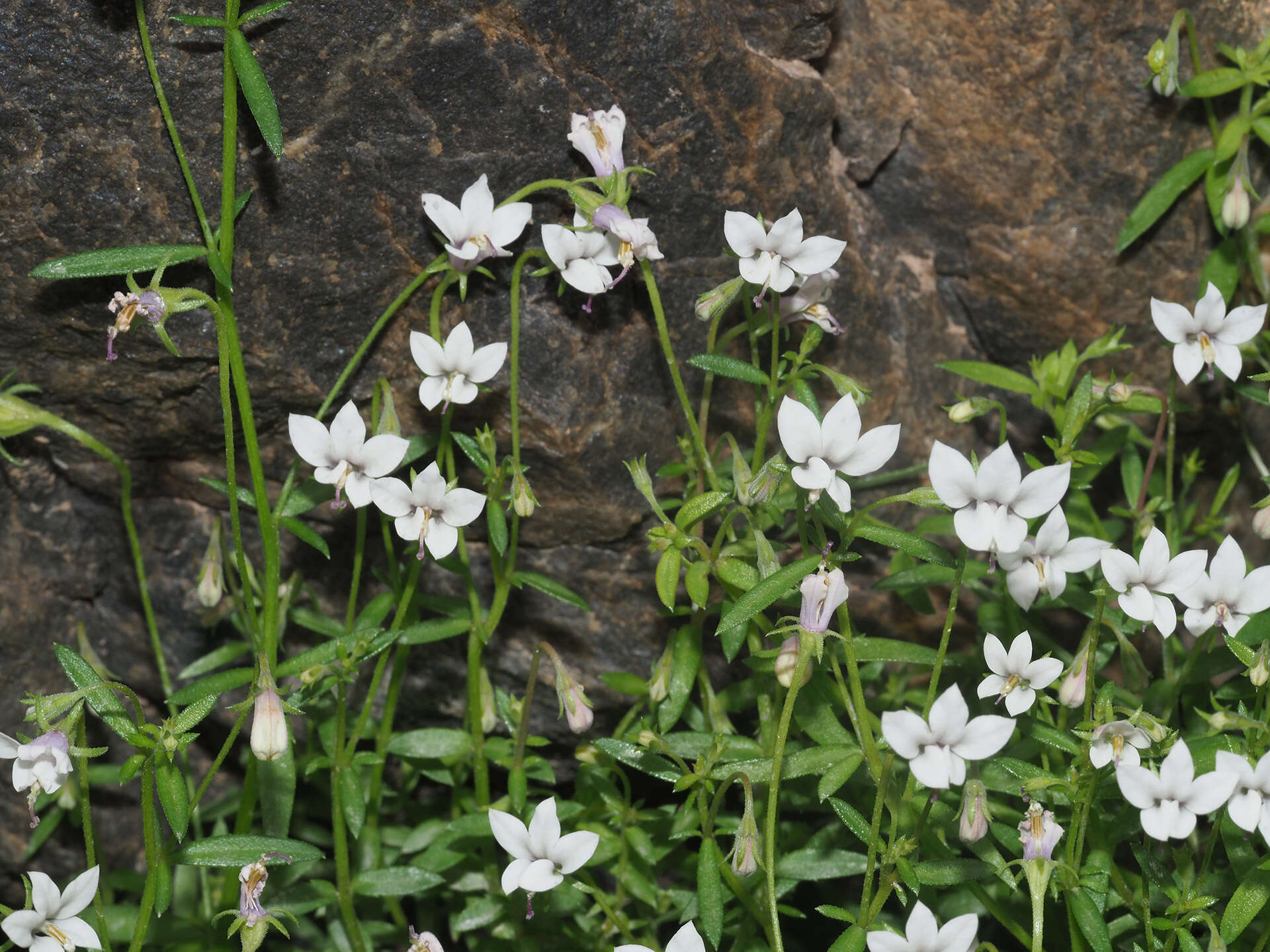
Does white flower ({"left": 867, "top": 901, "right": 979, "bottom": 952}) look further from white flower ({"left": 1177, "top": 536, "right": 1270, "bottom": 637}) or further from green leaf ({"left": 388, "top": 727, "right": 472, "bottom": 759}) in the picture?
green leaf ({"left": 388, "top": 727, "right": 472, "bottom": 759})

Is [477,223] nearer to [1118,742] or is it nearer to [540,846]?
[540,846]

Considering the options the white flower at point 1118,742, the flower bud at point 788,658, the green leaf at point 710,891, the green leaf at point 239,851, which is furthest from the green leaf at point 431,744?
the white flower at point 1118,742

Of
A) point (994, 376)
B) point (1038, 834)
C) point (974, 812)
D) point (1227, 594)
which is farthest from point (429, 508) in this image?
point (1227, 594)

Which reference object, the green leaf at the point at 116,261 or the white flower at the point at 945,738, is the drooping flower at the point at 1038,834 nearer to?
the white flower at the point at 945,738

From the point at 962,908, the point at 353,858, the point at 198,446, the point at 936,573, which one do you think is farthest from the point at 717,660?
the point at 198,446

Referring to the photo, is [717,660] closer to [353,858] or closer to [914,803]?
[914,803]

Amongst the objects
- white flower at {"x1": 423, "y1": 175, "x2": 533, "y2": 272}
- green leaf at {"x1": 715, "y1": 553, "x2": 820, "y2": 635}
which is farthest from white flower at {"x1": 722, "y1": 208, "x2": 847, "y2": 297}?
green leaf at {"x1": 715, "y1": 553, "x2": 820, "y2": 635}

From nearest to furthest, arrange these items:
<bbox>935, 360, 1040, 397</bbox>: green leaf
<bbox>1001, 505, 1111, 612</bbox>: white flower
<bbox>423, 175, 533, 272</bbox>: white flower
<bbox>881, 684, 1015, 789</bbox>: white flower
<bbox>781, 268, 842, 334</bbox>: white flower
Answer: <bbox>881, 684, 1015, 789</bbox>: white flower < <bbox>1001, 505, 1111, 612</bbox>: white flower < <bbox>423, 175, 533, 272</bbox>: white flower < <bbox>781, 268, 842, 334</bbox>: white flower < <bbox>935, 360, 1040, 397</bbox>: green leaf

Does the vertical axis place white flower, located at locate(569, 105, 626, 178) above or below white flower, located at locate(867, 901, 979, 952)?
above
